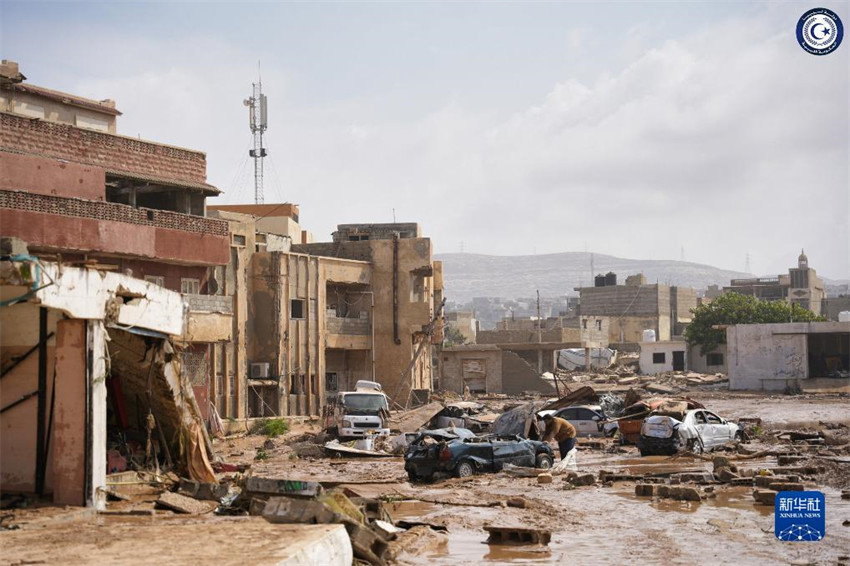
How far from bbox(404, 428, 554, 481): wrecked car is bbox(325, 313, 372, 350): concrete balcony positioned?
22.8 metres

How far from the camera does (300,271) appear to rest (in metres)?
46.6

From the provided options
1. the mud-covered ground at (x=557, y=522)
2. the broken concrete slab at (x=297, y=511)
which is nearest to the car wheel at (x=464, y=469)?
the mud-covered ground at (x=557, y=522)

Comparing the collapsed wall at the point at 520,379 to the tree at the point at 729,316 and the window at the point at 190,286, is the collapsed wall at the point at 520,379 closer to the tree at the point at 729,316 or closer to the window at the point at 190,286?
the tree at the point at 729,316

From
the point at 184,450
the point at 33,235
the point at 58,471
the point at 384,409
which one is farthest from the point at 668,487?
the point at 33,235

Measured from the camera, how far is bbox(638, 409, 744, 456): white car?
2797cm

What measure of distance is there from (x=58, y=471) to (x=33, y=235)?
16.2 meters

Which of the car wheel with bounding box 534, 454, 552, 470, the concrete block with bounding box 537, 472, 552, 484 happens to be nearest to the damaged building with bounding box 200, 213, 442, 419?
the car wheel with bounding box 534, 454, 552, 470

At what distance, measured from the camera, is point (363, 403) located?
111ft

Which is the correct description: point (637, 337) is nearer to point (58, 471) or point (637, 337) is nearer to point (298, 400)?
point (298, 400)

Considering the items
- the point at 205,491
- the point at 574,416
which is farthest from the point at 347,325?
the point at 205,491

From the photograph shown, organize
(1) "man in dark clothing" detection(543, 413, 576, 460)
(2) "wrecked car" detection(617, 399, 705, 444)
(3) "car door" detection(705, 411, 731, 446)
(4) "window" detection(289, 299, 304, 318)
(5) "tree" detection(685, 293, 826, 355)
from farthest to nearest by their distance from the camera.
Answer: (5) "tree" detection(685, 293, 826, 355), (4) "window" detection(289, 299, 304, 318), (2) "wrecked car" detection(617, 399, 705, 444), (3) "car door" detection(705, 411, 731, 446), (1) "man in dark clothing" detection(543, 413, 576, 460)

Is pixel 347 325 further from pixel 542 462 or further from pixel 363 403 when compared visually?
pixel 542 462

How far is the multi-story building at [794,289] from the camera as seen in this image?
116312 millimetres

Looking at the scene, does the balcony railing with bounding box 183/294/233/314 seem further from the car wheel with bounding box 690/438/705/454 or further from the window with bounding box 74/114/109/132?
the car wheel with bounding box 690/438/705/454
